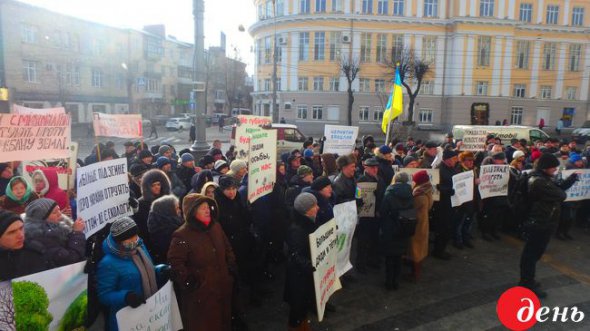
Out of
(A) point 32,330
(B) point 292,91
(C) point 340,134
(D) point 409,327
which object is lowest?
(D) point 409,327

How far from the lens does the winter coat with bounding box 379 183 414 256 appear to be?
5.48 meters

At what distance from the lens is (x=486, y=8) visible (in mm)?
44594

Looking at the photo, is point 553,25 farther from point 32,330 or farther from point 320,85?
point 32,330

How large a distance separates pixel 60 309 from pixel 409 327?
355cm

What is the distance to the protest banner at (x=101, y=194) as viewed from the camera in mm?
4312

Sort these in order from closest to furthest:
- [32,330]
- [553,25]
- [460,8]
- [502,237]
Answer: [32,330], [502,237], [460,8], [553,25]

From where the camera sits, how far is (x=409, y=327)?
15.6 ft

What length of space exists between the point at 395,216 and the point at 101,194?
359 cm

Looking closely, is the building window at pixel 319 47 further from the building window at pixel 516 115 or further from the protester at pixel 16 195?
the protester at pixel 16 195

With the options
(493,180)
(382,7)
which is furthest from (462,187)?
(382,7)

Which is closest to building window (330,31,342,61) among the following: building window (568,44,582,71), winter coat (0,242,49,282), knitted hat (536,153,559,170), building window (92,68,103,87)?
building window (92,68,103,87)

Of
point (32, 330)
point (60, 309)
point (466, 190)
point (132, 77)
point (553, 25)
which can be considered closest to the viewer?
point (32, 330)

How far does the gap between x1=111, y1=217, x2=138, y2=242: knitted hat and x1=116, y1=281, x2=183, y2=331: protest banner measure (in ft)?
1.71

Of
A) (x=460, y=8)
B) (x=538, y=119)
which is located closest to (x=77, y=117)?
(x=460, y=8)
